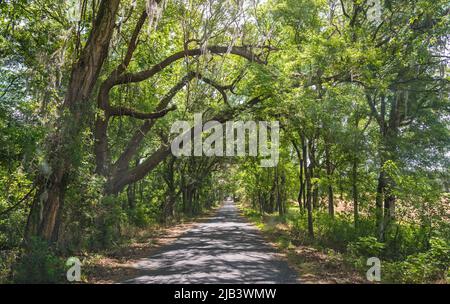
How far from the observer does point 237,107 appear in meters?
15.4

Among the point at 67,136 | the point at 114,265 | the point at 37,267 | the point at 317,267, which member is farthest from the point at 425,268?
the point at 67,136

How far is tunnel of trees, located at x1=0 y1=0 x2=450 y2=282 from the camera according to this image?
28.0 ft

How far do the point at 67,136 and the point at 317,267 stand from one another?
276 inches

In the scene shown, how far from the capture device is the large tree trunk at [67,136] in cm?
840

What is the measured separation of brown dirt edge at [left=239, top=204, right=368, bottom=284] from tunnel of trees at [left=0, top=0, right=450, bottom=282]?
84 cm

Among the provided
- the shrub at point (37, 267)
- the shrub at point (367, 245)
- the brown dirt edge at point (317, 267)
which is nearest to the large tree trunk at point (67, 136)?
the shrub at point (37, 267)

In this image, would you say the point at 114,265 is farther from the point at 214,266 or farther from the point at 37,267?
the point at 37,267

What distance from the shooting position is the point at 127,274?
29.0ft

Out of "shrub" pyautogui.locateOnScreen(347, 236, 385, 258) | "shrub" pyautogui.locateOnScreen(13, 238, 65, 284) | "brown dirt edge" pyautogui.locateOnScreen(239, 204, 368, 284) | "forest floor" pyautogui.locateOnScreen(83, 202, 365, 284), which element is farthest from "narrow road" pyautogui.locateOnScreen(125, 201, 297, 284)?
"shrub" pyautogui.locateOnScreen(347, 236, 385, 258)

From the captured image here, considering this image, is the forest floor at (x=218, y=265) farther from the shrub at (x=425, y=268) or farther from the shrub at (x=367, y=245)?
the shrub at (x=425, y=268)

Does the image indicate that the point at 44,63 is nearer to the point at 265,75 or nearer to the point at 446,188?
the point at 265,75

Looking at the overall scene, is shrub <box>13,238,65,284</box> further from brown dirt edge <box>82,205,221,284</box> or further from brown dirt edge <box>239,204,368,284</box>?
brown dirt edge <box>239,204,368,284</box>

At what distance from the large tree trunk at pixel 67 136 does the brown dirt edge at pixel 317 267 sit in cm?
601
